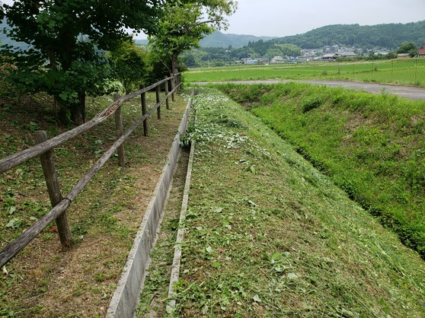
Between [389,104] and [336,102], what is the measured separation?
10.3 ft

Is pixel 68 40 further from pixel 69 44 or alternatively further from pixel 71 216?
pixel 71 216

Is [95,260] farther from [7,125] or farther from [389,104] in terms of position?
[389,104]

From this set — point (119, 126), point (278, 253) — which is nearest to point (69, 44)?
point (119, 126)

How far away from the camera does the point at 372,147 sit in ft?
34.6

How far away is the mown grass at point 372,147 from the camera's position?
8250 millimetres

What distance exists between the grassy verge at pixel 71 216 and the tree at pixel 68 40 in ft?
2.82

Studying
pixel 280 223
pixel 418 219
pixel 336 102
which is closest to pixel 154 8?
pixel 280 223

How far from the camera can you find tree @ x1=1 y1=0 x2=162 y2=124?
17.8 ft

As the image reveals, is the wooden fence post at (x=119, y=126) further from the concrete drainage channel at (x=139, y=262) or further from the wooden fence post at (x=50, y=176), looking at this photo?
the wooden fence post at (x=50, y=176)

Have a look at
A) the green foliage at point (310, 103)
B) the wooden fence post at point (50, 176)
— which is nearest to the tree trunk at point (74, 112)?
the wooden fence post at point (50, 176)

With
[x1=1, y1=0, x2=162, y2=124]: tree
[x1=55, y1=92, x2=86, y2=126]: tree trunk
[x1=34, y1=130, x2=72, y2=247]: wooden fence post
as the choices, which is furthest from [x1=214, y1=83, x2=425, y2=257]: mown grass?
[x1=55, y1=92, x2=86, y2=126]: tree trunk

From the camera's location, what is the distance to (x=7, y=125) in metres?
5.67

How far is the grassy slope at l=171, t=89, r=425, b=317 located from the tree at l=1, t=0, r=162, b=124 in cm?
296

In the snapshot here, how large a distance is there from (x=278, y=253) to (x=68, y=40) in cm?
577
